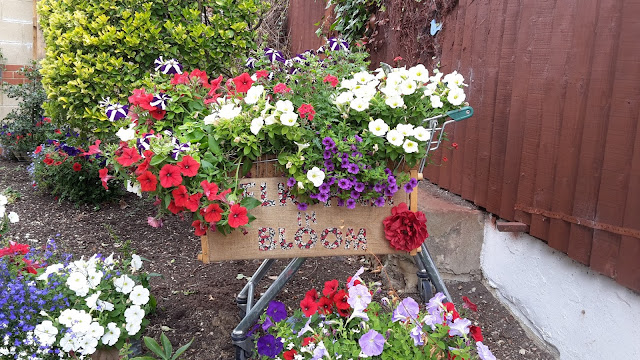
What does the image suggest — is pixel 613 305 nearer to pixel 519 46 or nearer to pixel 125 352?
pixel 519 46

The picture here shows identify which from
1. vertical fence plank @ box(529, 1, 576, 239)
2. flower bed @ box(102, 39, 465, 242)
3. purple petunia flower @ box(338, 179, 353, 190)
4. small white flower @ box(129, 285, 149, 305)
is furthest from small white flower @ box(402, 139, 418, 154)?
small white flower @ box(129, 285, 149, 305)

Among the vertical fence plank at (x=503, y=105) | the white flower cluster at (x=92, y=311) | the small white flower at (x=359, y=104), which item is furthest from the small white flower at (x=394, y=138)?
the white flower cluster at (x=92, y=311)

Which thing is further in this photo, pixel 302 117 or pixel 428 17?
pixel 428 17

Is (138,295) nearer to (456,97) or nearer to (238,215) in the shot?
(238,215)

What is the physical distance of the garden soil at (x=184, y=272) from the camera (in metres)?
2.66

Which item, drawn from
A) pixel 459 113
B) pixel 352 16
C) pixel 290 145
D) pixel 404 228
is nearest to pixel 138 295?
pixel 290 145

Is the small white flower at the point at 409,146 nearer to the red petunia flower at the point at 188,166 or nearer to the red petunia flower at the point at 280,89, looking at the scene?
the red petunia flower at the point at 280,89

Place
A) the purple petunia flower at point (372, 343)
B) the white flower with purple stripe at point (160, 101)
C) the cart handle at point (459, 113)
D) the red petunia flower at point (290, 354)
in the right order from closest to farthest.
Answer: the purple petunia flower at point (372, 343), the red petunia flower at point (290, 354), the cart handle at point (459, 113), the white flower with purple stripe at point (160, 101)

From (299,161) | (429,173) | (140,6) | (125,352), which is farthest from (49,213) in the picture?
(299,161)

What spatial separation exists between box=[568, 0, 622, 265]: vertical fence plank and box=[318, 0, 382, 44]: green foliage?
258 centimetres

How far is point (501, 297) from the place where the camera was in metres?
2.91

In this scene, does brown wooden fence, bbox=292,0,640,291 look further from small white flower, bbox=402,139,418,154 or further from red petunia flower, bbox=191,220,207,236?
red petunia flower, bbox=191,220,207,236

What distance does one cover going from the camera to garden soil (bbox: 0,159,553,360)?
2.66 meters

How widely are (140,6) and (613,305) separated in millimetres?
3463
